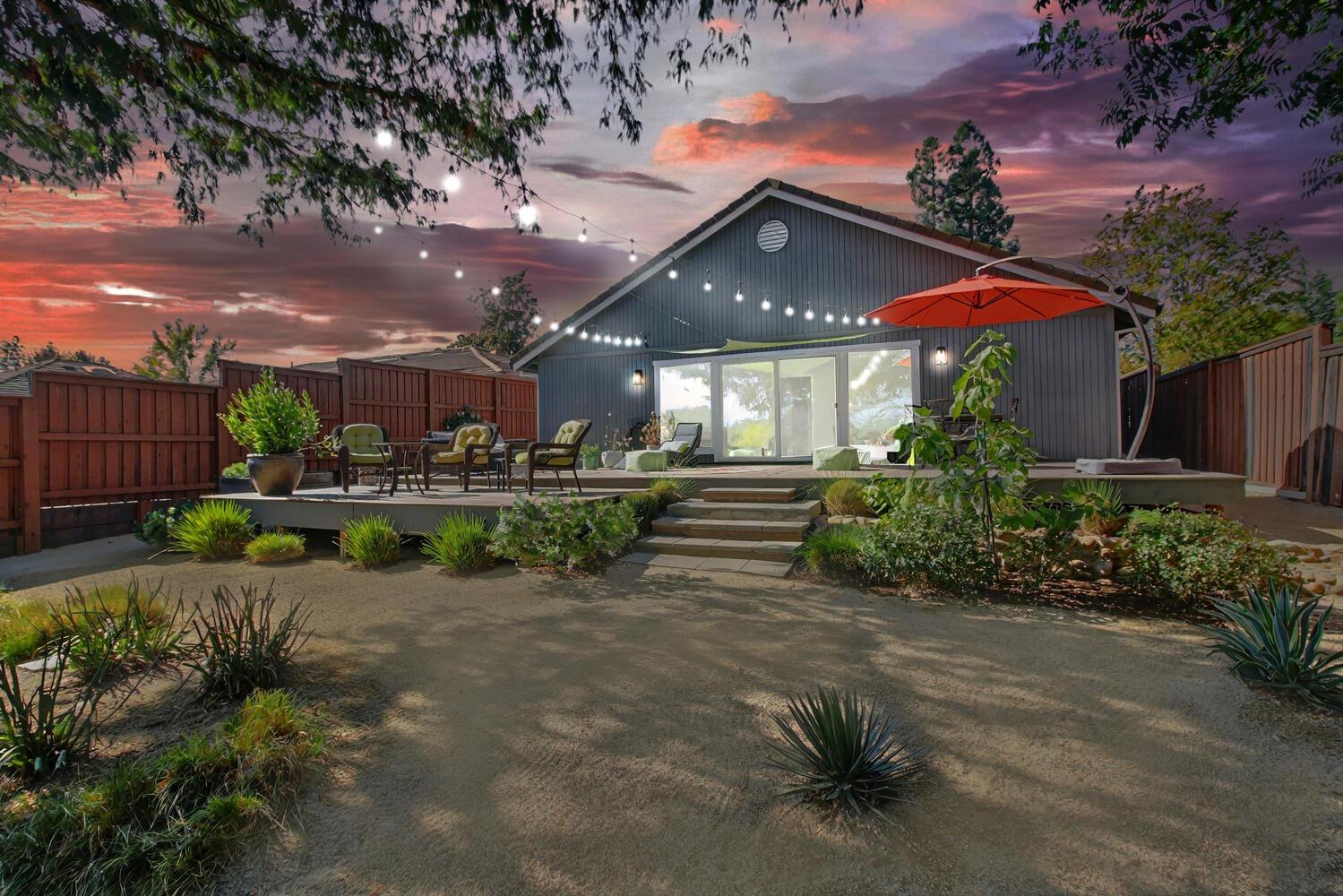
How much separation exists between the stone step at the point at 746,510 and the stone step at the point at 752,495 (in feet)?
0.17

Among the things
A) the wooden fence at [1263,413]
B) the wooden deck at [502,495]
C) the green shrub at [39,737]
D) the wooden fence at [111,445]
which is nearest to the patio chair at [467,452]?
the wooden deck at [502,495]

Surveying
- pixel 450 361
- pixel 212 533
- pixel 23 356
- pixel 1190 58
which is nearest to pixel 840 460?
pixel 1190 58

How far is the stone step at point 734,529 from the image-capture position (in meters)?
5.59

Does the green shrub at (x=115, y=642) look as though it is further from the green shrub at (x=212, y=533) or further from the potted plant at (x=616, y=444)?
the potted plant at (x=616, y=444)

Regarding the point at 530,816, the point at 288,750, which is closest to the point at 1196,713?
the point at 530,816

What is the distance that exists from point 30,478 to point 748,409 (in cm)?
975

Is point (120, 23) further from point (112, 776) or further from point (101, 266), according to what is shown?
point (101, 266)

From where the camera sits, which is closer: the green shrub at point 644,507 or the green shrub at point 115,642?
the green shrub at point 115,642

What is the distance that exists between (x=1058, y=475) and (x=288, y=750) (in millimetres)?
6645

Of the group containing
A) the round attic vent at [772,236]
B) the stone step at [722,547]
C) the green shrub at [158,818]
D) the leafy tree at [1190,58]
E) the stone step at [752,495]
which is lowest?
the green shrub at [158,818]

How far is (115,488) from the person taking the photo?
7.85m

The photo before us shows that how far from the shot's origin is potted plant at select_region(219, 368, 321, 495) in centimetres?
689

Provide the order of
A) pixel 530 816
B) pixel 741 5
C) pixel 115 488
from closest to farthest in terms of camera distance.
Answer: pixel 530 816, pixel 741 5, pixel 115 488

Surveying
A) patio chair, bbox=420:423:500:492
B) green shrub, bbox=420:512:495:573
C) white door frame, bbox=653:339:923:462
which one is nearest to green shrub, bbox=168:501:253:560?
patio chair, bbox=420:423:500:492
